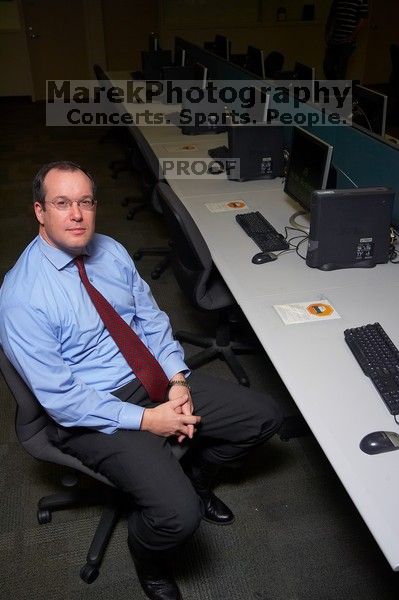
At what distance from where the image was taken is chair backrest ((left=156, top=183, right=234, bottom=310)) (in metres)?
2.12

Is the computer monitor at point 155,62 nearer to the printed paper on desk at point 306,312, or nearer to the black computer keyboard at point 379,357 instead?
the printed paper on desk at point 306,312

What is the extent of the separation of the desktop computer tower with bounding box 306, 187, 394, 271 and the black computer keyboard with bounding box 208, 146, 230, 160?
1.42 metres

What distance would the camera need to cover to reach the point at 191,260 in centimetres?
222

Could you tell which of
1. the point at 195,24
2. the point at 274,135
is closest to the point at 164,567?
the point at 274,135

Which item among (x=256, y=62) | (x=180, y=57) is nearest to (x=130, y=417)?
(x=256, y=62)

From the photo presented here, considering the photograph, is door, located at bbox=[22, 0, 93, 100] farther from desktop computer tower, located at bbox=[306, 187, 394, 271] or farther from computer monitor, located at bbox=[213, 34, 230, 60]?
desktop computer tower, located at bbox=[306, 187, 394, 271]

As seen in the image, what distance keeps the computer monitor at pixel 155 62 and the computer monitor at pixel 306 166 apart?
3235mm

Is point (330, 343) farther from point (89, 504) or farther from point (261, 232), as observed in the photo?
point (89, 504)

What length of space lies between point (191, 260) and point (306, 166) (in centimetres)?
73

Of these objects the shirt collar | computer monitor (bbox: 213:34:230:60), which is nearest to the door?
computer monitor (bbox: 213:34:230:60)

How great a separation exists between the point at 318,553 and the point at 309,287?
923 mm

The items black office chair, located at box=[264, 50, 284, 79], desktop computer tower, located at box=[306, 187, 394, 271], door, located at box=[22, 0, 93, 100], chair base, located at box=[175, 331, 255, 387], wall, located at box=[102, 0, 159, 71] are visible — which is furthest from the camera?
wall, located at box=[102, 0, 159, 71]

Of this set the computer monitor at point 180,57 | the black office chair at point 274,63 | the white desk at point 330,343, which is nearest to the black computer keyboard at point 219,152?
the white desk at point 330,343

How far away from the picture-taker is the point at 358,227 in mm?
2023
